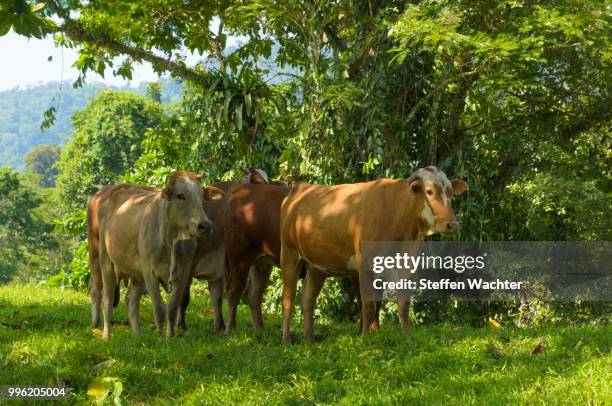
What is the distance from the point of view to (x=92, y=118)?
43.0m

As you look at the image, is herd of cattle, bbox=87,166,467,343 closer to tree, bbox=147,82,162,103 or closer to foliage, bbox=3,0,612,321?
foliage, bbox=3,0,612,321

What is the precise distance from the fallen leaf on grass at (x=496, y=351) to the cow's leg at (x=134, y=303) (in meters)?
3.68

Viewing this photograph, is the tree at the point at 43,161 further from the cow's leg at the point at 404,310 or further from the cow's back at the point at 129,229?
the cow's leg at the point at 404,310

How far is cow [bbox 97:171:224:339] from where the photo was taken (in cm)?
804

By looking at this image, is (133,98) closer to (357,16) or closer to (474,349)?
(357,16)

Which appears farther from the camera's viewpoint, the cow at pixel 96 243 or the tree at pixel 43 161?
the tree at pixel 43 161

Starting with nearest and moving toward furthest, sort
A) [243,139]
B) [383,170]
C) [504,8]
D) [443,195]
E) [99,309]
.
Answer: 1. [443,195]
2. [99,309]
3. [504,8]
4. [383,170]
5. [243,139]

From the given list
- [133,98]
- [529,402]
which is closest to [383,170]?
[529,402]

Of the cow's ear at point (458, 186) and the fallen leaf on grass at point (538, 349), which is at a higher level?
the cow's ear at point (458, 186)

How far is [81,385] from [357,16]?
23.1ft

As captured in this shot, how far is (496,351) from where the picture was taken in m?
7.02

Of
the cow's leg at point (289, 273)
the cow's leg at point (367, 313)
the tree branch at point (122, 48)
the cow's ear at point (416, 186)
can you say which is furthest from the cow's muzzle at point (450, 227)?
the tree branch at point (122, 48)

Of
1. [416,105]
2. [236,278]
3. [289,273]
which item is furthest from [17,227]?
[289,273]

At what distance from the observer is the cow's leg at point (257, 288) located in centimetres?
934
